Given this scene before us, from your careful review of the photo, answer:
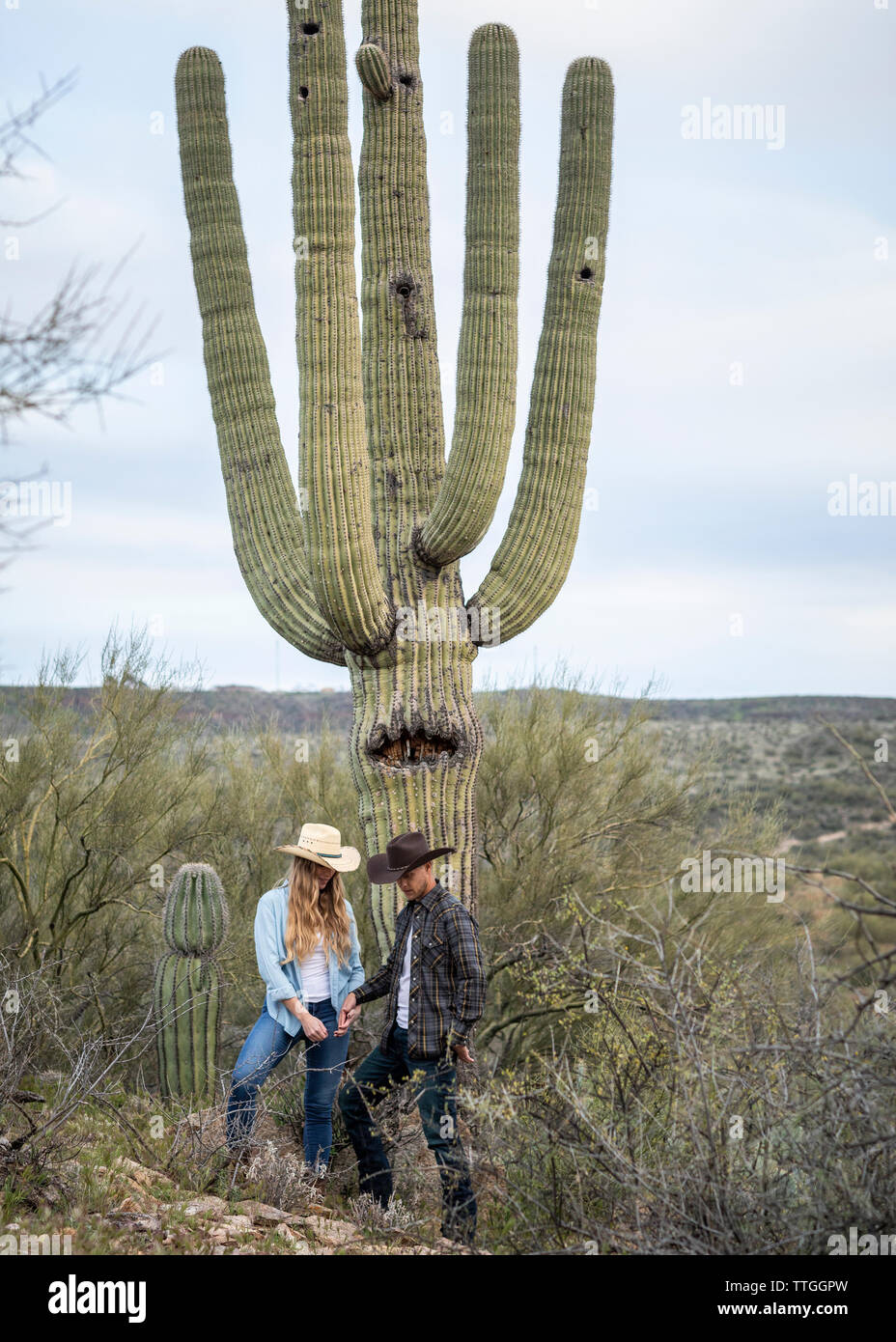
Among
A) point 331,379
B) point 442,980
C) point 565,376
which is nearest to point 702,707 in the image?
point 565,376

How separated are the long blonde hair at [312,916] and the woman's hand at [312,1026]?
0.27 metres

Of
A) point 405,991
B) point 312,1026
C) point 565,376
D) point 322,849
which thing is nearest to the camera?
point 405,991

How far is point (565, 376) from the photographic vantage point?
7.96 m

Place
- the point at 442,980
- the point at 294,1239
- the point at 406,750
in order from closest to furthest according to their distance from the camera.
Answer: the point at 294,1239, the point at 442,980, the point at 406,750

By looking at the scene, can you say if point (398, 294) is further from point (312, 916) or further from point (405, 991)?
Answer: point (405, 991)

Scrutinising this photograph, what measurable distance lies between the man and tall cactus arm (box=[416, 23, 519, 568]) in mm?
2394

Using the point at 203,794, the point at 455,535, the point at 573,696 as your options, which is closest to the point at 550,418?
the point at 455,535

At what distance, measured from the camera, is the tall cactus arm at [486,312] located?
710 cm

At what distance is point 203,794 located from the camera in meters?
11.6

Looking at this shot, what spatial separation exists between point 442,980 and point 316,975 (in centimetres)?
77

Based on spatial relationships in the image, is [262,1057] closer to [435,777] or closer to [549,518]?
[435,777]

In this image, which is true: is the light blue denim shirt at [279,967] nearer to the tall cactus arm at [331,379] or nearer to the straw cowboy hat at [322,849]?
the straw cowboy hat at [322,849]

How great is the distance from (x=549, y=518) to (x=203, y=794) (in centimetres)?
538

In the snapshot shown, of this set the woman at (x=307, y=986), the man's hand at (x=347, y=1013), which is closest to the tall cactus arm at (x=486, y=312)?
the woman at (x=307, y=986)
